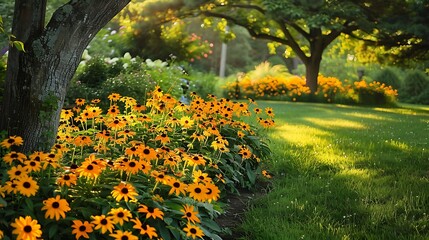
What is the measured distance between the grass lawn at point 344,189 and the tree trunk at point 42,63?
1501 mm

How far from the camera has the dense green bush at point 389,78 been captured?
24.6 m

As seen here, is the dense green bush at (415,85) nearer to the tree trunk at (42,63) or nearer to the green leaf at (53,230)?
the tree trunk at (42,63)

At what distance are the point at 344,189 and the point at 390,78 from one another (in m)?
21.9

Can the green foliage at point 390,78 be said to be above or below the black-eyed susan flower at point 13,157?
above

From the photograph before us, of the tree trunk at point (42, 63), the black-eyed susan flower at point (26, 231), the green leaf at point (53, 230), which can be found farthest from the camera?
the tree trunk at point (42, 63)

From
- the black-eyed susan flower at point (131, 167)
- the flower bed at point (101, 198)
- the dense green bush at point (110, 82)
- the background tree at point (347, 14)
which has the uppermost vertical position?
the background tree at point (347, 14)

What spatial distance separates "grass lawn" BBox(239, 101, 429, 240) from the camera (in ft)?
11.1

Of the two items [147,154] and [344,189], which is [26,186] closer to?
[147,154]

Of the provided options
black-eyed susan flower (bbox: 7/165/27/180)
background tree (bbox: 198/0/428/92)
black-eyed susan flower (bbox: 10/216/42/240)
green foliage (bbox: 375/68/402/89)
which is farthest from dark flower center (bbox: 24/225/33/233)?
green foliage (bbox: 375/68/402/89)

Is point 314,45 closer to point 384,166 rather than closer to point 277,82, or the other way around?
point 277,82

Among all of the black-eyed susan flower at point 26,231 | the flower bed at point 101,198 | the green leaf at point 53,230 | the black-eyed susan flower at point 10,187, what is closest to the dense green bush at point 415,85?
the flower bed at point 101,198

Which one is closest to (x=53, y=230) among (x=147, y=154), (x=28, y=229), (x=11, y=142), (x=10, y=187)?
(x=10, y=187)

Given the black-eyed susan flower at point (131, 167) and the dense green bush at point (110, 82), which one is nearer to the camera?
the black-eyed susan flower at point (131, 167)

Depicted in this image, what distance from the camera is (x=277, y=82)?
19.0m
